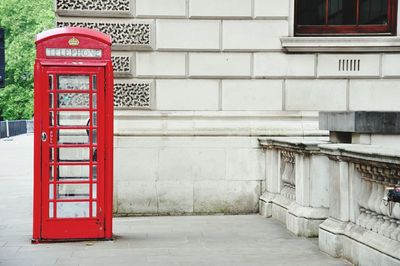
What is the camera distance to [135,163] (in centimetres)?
1032

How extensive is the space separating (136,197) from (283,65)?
10.5 feet

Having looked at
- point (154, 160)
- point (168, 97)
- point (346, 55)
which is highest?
point (346, 55)

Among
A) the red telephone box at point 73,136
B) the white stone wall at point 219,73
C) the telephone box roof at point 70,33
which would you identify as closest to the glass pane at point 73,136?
the red telephone box at point 73,136

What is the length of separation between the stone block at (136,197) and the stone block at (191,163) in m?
0.30

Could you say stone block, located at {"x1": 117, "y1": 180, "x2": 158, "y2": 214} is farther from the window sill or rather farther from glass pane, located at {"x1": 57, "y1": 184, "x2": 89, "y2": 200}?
the window sill

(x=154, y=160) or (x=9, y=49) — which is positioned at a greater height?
(x=9, y=49)

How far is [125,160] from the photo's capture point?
33.8 ft

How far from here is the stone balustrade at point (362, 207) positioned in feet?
19.5

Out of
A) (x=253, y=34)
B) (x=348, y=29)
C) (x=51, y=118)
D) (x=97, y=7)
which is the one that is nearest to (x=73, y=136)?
(x=51, y=118)

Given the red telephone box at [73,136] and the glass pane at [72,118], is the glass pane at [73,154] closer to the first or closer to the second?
the red telephone box at [73,136]

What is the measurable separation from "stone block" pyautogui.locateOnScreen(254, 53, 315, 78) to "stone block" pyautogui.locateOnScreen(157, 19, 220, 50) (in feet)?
2.55

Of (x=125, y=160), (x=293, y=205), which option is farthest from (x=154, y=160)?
(x=293, y=205)

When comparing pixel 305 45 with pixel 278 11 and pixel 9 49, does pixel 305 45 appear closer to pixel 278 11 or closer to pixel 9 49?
pixel 278 11

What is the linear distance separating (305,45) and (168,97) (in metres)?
2.37
